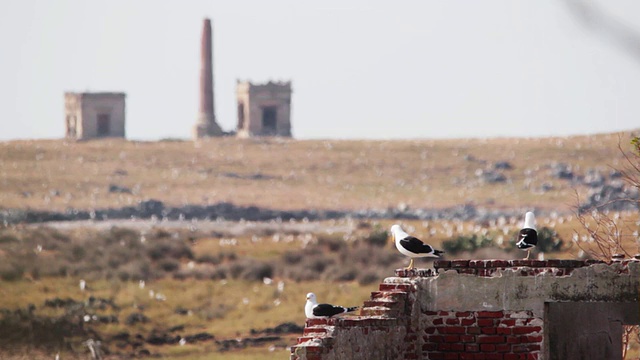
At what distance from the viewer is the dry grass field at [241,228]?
45000mm

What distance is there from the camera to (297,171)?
10819cm

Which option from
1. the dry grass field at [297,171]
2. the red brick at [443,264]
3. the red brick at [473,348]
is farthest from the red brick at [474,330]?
the dry grass field at [297,171]

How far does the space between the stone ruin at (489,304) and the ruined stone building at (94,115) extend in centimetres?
10426

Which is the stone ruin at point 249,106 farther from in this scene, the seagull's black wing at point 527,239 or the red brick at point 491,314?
the red brick at point 491,314

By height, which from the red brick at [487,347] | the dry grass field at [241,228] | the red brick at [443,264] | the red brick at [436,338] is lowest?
the dry grass field at [241,228]

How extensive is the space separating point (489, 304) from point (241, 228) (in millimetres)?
63913

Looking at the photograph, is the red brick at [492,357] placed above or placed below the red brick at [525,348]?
below

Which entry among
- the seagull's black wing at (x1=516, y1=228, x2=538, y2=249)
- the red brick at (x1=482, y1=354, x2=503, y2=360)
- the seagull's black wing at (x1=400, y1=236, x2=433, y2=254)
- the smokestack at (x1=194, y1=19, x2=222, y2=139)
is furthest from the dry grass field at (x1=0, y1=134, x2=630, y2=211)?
the red brick at (x1=482, y1=354, x2=503, y2=360)

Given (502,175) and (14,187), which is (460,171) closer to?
(502,175)

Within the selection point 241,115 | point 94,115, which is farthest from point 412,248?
point 241,115

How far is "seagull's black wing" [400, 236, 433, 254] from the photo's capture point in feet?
49.7

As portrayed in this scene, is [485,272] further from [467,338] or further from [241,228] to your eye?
[241,228]

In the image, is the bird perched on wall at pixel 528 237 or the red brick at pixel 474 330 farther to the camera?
the bird perched on wall at pixel 528 237

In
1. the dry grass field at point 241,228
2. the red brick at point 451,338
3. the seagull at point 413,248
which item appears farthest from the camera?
the dry grass field at point 241,228
